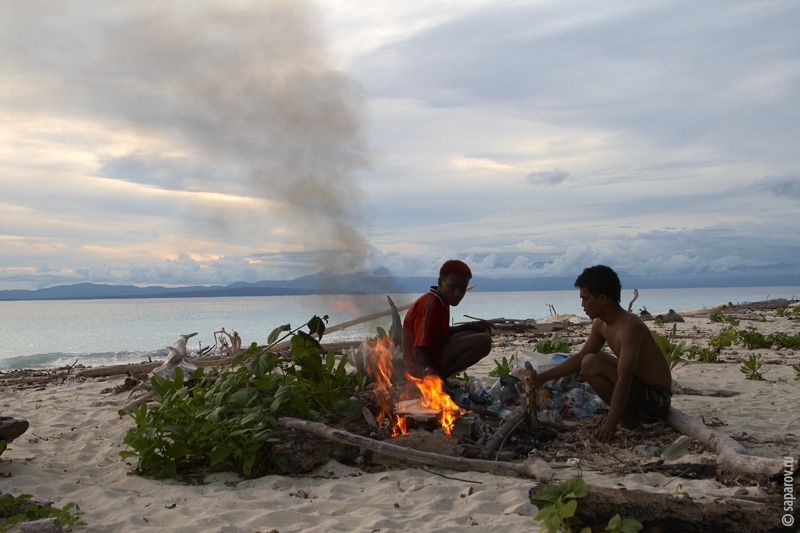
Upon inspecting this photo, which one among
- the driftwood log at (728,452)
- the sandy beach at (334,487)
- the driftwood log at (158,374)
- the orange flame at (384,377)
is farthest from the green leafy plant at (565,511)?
the driftwood log at (158,374)

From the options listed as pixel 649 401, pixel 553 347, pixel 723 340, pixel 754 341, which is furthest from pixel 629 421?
pixel 754 341

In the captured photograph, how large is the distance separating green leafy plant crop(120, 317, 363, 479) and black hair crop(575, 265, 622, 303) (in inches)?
87.0

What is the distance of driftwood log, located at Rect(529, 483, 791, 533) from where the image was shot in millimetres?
3094

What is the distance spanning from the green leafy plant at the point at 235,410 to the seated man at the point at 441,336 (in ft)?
2.38

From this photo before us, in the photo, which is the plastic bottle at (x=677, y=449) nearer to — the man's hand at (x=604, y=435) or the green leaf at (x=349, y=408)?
the man's hand at (x=604, y=435)

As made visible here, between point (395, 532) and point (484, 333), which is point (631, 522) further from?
point (484, 333)

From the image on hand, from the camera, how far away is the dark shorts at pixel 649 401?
18.1 ft

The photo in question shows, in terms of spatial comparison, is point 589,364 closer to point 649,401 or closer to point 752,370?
point 649,401

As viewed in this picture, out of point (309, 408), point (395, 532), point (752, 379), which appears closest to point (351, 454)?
point (309, 408)

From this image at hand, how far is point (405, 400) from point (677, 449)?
2240 mm

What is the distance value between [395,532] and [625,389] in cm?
247

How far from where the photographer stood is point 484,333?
6.62 m

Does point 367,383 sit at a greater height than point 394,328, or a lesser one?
lesser

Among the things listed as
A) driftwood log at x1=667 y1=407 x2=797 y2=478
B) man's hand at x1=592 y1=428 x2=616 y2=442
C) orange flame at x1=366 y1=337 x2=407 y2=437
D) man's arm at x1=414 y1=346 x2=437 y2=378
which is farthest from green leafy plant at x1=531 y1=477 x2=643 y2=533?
man's arm at x1=414 y1=346 x2=437 y2=378
